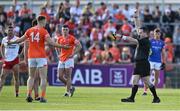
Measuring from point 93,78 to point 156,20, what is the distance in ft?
17.5

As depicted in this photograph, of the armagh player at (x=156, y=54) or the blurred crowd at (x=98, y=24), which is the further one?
the blurred crowd at (x=98, y=24)

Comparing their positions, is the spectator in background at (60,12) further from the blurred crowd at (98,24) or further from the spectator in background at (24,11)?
the spectator in background at (24,11)

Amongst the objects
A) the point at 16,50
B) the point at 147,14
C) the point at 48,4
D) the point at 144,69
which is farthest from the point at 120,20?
the point at 144,69

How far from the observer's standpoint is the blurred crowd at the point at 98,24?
3603 cm

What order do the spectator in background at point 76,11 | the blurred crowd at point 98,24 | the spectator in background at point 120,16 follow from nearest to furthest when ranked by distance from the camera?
1. the blurred crowd at point 98,24
2. the spectator in background at point 120,16
3. the spectator in background at point 76,11

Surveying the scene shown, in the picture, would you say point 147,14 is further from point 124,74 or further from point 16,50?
point 16,50

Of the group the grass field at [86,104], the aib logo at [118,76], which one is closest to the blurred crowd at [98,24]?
the aib logo at [118,76]

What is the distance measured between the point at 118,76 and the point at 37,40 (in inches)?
520

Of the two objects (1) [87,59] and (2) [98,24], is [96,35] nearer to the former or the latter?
(2) [98,24]

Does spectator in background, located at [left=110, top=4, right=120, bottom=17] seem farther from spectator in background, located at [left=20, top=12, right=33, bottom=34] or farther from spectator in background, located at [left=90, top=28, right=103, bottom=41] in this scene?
spectator in background, located at [left=20, top=12, right=33, bottom=34]

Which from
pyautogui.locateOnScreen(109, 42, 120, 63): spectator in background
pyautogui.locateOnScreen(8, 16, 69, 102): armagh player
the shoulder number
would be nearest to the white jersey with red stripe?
pyautogui.locateOnScreen(8, 16, 69, 102): armagh player

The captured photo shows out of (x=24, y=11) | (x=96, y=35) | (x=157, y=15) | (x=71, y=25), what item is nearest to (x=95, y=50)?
(x=96, y=35)

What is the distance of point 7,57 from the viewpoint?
2505 cm

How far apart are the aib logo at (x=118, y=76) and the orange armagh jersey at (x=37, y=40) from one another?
42.6ft
